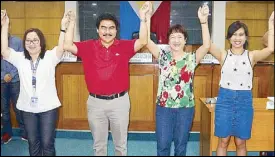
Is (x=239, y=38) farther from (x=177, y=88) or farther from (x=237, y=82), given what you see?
(x=177, y=88)

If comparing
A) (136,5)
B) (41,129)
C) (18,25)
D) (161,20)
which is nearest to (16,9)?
(18,25)

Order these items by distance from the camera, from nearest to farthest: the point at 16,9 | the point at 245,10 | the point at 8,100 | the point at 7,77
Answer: the point at 7,77 → the point at 8,100 → the point at 245,10 → the point at 16,9

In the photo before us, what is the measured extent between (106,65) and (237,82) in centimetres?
83

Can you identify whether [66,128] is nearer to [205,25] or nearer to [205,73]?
[205,73]

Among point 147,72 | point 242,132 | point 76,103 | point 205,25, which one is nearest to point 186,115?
point 242,132

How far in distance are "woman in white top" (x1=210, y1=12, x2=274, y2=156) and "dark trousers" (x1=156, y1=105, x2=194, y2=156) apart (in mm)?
239

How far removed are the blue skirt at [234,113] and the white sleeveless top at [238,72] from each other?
0.04 metres

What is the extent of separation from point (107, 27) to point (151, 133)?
1.75m

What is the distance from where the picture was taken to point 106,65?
2.19 meters

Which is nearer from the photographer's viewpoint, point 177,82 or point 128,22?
point 177,82

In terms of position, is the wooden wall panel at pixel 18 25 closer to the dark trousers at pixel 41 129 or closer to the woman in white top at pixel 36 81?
the woman in white top at pixel 36 81

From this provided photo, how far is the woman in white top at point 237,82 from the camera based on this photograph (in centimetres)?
219

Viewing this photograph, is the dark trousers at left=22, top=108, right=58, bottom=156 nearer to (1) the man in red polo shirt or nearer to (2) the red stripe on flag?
(1) the man in red polo shirt

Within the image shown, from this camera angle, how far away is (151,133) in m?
3.66
